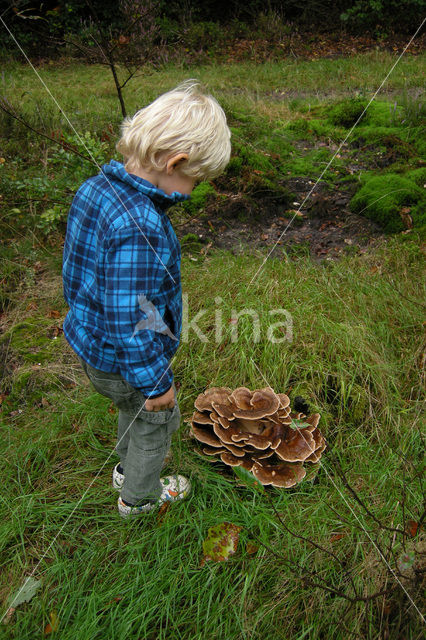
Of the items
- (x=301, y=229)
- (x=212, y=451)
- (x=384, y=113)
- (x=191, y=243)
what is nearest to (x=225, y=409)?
(x=212, y=451)

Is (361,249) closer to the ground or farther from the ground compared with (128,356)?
closer to the ground

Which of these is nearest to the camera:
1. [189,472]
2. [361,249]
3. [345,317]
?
[189,472]

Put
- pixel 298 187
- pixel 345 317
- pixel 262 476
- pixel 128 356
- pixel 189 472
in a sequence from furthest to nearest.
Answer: pixel 298 187 < pixel 345 317 < pixel 189 472 < pixel 262 476 < pixel 128 356

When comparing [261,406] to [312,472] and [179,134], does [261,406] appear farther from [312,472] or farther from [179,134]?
[179,134]

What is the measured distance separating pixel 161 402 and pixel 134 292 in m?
0.45

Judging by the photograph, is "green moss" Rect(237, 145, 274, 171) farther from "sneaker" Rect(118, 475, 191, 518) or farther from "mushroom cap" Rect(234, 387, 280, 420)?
"sneaker" Rect(118, 475, 191, 518)

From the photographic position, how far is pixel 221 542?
186cm

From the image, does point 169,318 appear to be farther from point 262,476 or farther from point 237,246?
point 237,246

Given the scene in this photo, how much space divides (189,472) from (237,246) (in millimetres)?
2490

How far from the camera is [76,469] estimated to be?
230 centimetres

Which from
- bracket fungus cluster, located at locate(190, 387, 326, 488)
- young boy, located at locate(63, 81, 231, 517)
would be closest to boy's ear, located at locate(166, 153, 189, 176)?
young boy, located at locate(63, 81, 231, 517)

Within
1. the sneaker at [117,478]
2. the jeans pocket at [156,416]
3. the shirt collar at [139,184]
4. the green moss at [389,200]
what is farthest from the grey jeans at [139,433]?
the green moss at [389,200]

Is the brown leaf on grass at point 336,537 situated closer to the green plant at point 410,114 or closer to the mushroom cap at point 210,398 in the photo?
the mushroom cap at point 210,398

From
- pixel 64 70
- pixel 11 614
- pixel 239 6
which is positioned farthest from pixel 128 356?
pixel 239 6
